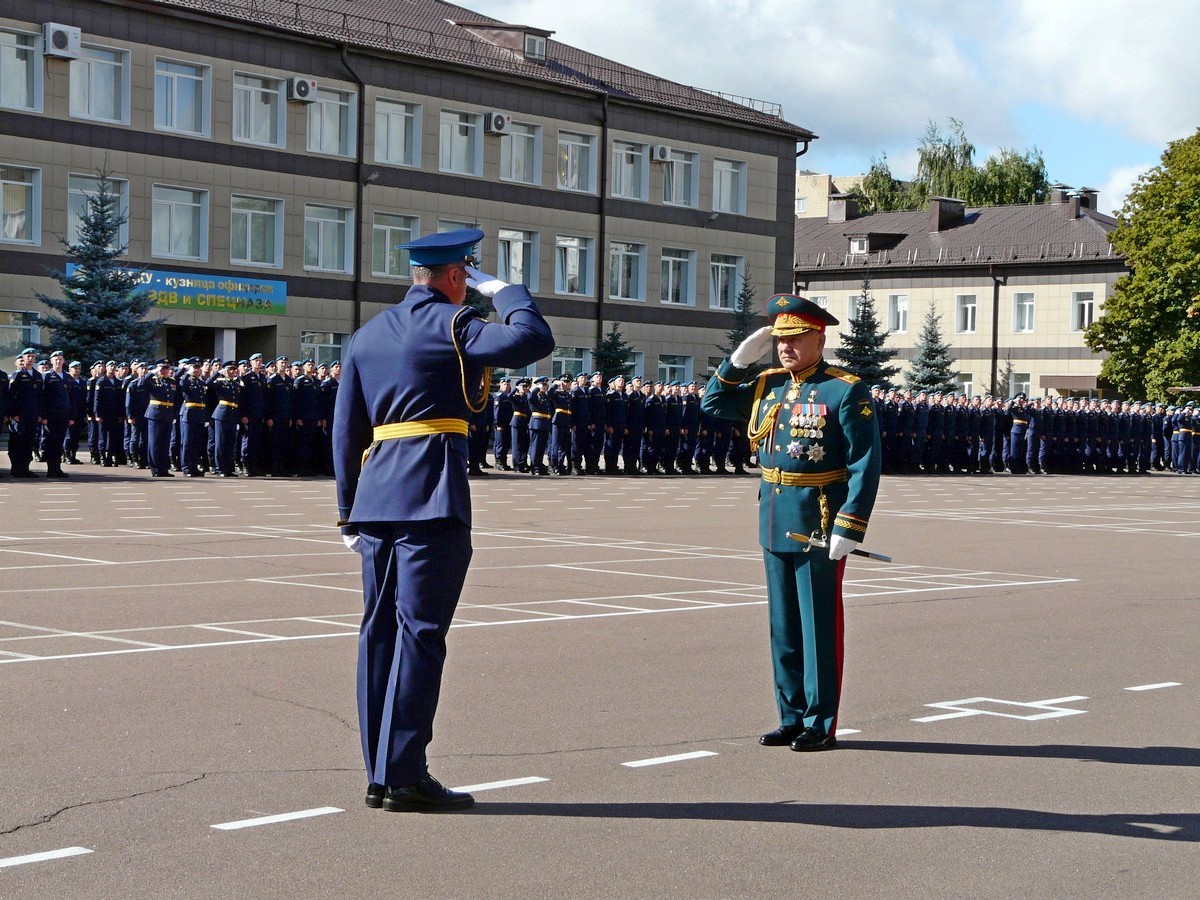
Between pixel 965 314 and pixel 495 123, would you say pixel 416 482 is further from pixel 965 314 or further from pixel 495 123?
pixel 965 314

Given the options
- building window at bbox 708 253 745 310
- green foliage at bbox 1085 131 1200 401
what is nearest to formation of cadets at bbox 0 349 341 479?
building window at bbox 708 253 745 310

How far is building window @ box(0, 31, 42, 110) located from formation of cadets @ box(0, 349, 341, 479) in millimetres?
11422

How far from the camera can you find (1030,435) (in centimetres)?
4469

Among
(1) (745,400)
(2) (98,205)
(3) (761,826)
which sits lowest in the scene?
(3) (761,826)

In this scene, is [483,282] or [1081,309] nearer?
[483,282]

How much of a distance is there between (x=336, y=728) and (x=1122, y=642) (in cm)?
555

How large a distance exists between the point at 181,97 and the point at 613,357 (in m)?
14.4

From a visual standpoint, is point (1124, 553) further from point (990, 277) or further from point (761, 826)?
point (990, 277)

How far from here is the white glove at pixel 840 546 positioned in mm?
7195

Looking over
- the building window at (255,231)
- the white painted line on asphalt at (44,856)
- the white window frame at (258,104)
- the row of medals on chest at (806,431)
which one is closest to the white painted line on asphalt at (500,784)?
the white painted line on asphalt at (44,856)

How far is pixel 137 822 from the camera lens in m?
5.71

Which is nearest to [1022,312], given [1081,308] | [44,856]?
[1081,308]

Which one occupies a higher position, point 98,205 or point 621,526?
point 98,205

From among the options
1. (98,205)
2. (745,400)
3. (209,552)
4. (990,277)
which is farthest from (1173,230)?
(745,400)
